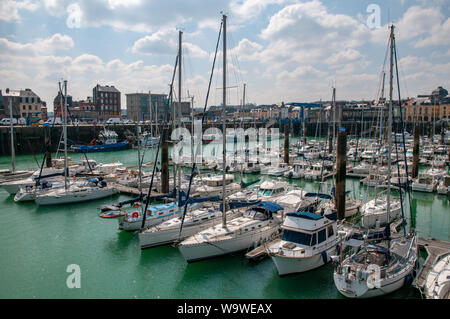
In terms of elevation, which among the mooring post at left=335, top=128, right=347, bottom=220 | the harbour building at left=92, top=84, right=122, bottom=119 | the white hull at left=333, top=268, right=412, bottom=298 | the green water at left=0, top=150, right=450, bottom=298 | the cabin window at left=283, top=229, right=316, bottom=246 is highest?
the harbour building at left=92, top=84, right=122, bottom=119

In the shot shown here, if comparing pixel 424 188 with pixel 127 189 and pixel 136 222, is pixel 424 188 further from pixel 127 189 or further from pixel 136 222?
pixel 127 189

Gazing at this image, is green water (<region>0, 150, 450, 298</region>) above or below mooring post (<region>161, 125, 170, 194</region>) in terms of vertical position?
below

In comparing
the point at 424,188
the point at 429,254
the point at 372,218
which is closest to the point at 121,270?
the point at 429,254

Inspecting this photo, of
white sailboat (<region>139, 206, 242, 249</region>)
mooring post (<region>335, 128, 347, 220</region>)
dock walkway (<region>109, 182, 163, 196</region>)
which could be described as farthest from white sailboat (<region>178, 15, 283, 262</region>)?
dock walkway (<region>109, 182, 163, 196</region>)

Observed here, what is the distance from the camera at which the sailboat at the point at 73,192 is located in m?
30.8

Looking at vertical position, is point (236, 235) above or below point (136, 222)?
above

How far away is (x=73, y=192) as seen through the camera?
31.6 metres

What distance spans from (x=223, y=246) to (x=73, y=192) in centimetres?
1912

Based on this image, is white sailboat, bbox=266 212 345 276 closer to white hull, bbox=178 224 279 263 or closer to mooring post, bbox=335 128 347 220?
white hull, bbox=178 224 279 263

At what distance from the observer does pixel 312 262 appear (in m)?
16.9

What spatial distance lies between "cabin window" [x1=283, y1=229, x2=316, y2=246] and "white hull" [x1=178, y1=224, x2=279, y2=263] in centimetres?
265

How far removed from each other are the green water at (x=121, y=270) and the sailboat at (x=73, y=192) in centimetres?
470

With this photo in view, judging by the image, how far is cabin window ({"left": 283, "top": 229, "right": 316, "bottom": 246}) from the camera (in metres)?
17.1

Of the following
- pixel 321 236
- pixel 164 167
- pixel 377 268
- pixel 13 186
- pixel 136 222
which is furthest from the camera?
pixel 13 186
